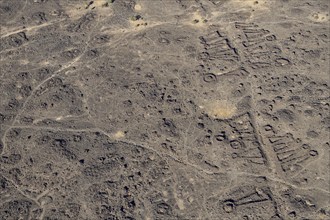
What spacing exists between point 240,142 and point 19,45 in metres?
11.0

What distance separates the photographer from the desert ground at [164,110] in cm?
1575

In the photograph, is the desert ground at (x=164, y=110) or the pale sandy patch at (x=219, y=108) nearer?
the desert ground at (x=164, y=110)

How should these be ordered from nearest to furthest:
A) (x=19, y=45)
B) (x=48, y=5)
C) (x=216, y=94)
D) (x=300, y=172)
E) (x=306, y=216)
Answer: (x=306, y=216) < (x=300, y=172) < (x=216, y=94) < (x=19, y=45) < (x=48, y=5)

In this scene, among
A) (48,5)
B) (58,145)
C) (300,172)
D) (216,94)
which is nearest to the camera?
(300,172)

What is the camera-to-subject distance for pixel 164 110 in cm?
1822

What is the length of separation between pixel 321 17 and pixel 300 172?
8772 mm

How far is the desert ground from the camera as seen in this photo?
15.8 meters

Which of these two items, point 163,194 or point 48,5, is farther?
point 48,5

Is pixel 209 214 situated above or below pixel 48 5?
below

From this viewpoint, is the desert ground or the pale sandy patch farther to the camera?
the pale sandy patch

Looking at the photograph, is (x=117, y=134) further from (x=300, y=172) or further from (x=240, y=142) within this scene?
(x=300, y=172)

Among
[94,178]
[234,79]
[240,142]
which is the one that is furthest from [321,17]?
[94,178]

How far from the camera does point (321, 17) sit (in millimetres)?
21625

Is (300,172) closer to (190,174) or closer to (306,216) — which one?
(306,216)
